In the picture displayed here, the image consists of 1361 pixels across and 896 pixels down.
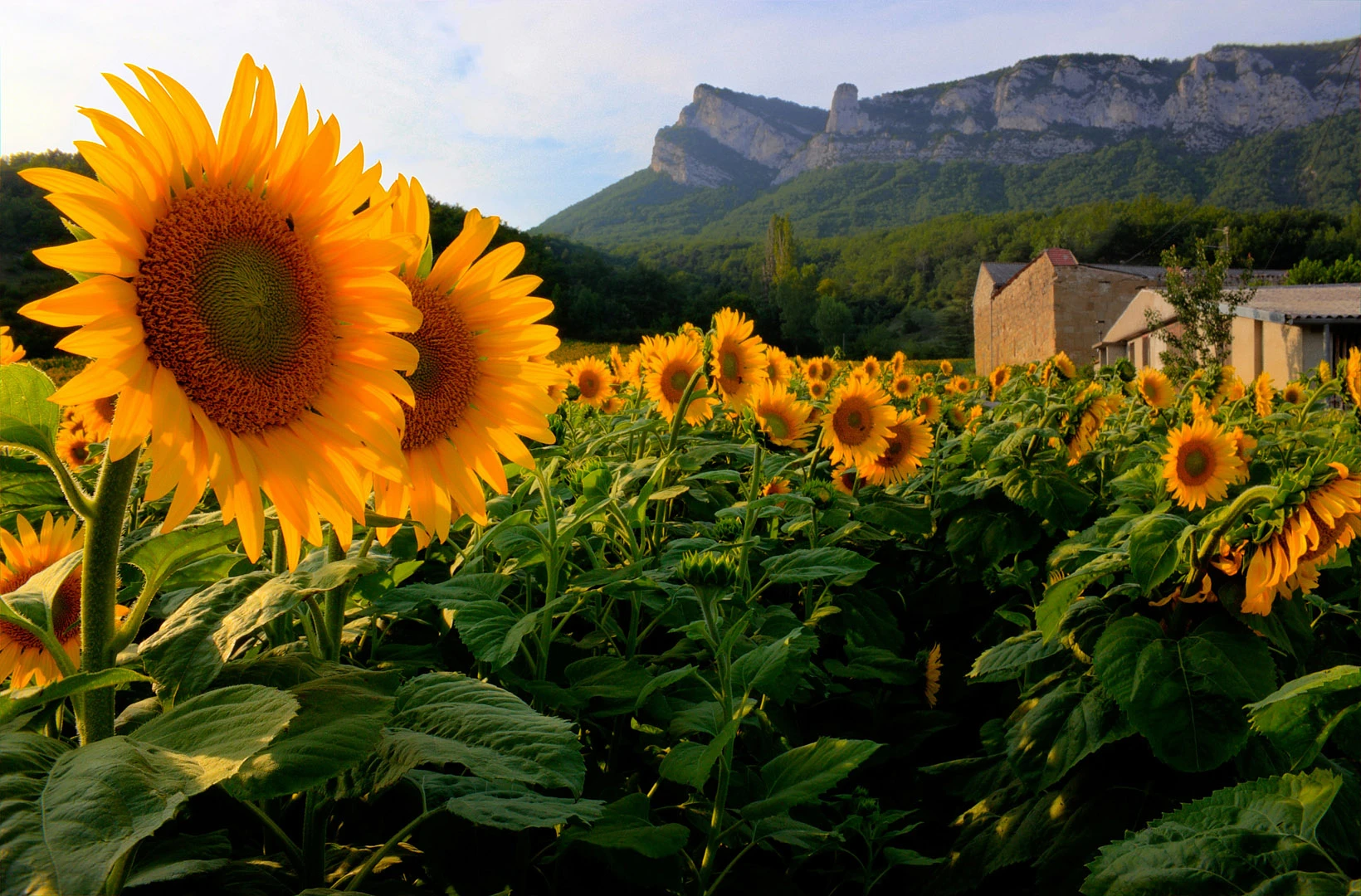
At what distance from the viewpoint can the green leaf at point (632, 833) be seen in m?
1.28

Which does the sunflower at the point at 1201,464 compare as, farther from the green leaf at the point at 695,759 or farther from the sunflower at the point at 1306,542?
the green leaf at the point at 695,759

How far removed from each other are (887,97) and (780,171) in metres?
27.3

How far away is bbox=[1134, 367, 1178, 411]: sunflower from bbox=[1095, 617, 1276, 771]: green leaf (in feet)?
12.6

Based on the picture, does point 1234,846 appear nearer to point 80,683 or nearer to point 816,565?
point 816,565

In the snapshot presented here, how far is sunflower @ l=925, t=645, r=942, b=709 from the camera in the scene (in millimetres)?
3172

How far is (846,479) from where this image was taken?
3.98 m

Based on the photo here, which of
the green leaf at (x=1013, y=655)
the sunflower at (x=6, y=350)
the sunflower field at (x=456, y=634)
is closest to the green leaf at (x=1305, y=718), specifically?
the sunflower field at (x=456, y=634)

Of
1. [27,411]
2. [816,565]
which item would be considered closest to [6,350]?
[27,411]

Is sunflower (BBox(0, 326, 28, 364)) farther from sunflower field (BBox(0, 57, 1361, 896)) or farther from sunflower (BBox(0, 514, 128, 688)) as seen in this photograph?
sunflower (BBox(0, 514, 128, 688))

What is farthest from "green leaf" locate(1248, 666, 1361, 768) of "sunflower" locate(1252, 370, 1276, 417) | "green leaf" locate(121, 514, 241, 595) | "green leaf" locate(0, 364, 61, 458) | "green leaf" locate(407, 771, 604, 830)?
"sunflower" locate(1252, 370, 1276, 417)

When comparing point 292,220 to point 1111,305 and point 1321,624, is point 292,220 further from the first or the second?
point 1111,305

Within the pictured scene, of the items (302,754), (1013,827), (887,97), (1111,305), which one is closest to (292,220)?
(302,754)

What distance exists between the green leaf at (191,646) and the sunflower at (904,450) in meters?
3.14

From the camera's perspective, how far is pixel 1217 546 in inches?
78.2
